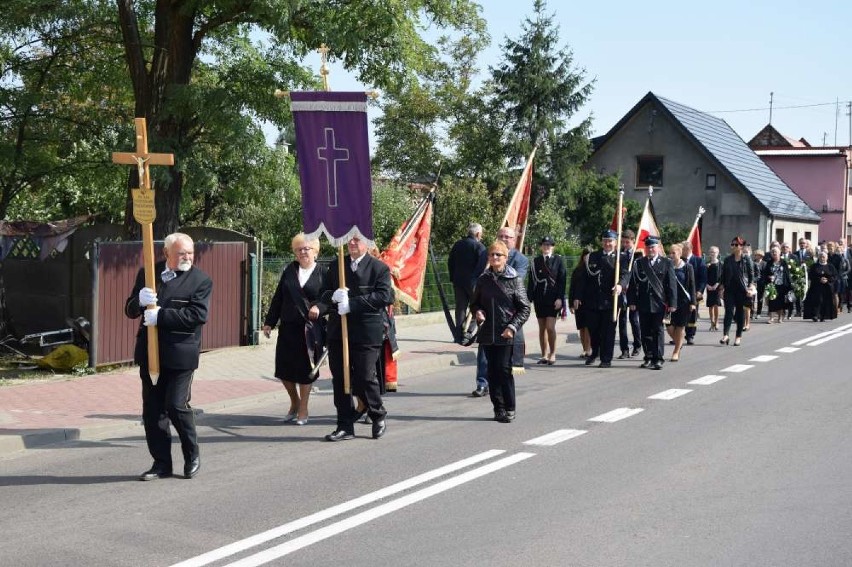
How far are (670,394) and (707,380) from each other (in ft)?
5.11

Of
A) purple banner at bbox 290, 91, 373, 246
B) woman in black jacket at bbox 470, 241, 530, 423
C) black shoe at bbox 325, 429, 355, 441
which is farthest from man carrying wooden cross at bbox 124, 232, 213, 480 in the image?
woman in black jacket at bbox 470, 241, 530, 423

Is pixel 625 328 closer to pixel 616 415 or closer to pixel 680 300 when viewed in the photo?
pixel 680 300

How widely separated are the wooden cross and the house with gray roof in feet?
123

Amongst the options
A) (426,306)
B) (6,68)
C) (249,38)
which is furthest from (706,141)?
(6,68)

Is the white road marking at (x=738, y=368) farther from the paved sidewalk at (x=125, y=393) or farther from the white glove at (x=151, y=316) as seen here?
the white glove at (x=151, y=316)

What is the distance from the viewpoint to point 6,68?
17.1m

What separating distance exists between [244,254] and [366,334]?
7.41m

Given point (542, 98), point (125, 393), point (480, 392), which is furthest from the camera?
point (542, 98)

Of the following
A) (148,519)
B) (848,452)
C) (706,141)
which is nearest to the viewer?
(148,519)

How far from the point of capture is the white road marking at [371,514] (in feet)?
18.1

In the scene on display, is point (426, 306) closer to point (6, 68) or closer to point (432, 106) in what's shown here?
point (6, 68)

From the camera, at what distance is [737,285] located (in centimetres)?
1827

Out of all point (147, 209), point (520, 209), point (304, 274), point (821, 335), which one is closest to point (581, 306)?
point (520, 209)

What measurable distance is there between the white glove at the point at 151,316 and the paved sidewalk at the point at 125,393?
2222 millimetres
